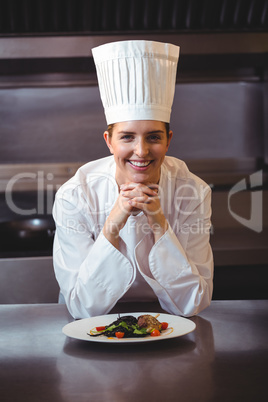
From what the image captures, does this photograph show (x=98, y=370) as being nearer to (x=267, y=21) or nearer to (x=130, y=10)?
(x=130, y=10)

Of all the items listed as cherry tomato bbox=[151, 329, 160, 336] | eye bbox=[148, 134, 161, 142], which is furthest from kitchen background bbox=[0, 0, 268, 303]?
cherry tomato bbox=[151, 329, 160, 336]

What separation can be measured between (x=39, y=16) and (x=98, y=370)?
86.3 inches

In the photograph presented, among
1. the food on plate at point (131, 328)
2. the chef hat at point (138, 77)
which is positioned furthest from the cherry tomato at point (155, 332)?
the chef hat at point (138, 77)

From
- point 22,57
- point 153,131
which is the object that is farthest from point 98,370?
point 22,57

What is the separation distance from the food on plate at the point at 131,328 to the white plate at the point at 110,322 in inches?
0.6

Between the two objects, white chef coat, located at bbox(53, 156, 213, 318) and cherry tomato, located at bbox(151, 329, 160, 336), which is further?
white chef coat, located at bbox(53, 156, 213, 318)

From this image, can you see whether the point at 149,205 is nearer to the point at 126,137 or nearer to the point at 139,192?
the point at 139,192

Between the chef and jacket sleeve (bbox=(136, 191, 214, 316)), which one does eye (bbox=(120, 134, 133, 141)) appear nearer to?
the chef

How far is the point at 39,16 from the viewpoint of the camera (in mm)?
2723

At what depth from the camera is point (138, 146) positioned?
1.60 m

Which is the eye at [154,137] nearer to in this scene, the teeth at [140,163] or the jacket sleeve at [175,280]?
the teeth at [140,163]

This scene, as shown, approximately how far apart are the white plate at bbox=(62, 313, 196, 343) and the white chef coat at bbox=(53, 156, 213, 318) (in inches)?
7.9
